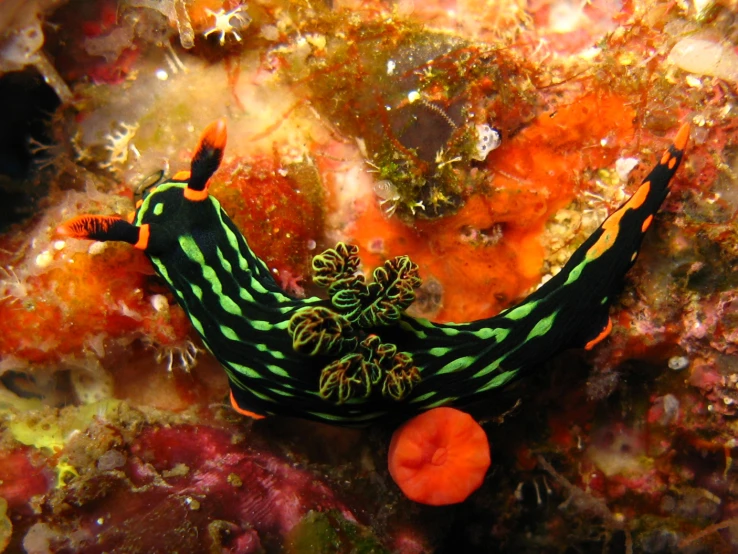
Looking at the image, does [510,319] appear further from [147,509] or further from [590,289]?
[147,509]

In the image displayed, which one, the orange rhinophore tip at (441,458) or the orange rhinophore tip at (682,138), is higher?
the orange rhinophore tip at (682,138)

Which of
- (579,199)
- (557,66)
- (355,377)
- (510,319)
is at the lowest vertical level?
(355,377)

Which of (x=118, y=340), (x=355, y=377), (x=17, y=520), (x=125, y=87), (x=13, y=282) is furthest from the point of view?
(x=125, y=87)

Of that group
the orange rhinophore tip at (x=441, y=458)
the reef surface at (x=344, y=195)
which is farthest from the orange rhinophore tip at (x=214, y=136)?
the orange rhinophore tip at (x=441, y=458)

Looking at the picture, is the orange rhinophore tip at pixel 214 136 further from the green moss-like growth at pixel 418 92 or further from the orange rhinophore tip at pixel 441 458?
the orange rhinophore tip at pixel 441 458

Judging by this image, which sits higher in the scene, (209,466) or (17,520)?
(209,466)

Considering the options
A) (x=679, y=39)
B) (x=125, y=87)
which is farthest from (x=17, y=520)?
(x=679, y=39)

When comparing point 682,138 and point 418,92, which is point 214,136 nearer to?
point 418,92

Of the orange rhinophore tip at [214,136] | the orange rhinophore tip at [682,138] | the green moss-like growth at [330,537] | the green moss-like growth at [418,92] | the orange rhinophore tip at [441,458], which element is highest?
the orange rhinophore tip at [682,138]

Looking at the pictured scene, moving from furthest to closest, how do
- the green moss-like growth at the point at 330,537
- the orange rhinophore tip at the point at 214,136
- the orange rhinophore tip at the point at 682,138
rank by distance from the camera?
1. the orange rhinophore tip at the point at 682,138
2. the green moss-like growth at the point at 330,537
3. the orange rhinophore tip at the point at 214,136
